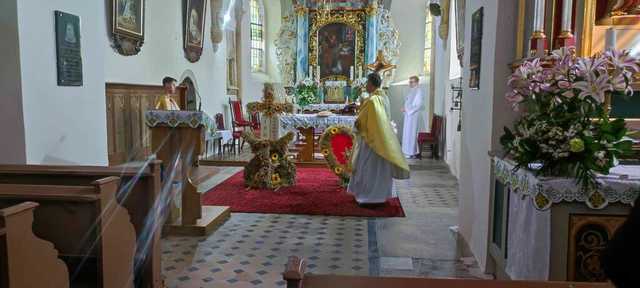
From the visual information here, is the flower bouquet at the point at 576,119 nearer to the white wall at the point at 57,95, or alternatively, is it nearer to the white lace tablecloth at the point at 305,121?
the white wall at the point at 57,95

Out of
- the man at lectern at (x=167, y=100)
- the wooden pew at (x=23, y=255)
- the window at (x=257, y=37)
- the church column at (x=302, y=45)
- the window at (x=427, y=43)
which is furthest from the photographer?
the church column at (x=302, y=45)

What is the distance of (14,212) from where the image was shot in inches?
77.9

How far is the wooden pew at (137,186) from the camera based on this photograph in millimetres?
3330

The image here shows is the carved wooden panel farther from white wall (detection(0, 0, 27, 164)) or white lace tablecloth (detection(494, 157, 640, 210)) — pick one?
white wall (detection(0, 0, 27, 164))

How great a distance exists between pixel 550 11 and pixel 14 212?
11.4 feet

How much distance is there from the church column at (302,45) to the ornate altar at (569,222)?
1347 centimetres

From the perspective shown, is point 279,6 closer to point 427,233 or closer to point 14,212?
point 427,233

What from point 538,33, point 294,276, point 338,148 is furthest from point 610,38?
point 338,148

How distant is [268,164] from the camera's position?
Result: 7.40 m

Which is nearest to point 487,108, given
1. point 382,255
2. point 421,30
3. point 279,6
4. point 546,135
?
point 546,135

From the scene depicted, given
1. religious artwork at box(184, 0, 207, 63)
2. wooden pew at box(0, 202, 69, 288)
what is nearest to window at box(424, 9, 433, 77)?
religious artwork at box(184, 0, 207, 63)

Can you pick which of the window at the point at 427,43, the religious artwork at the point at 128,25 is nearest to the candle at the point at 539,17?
the religious artwork at the point at 128,25

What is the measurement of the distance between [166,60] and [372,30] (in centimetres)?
793

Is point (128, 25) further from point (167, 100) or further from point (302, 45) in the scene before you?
point (302, 45)
